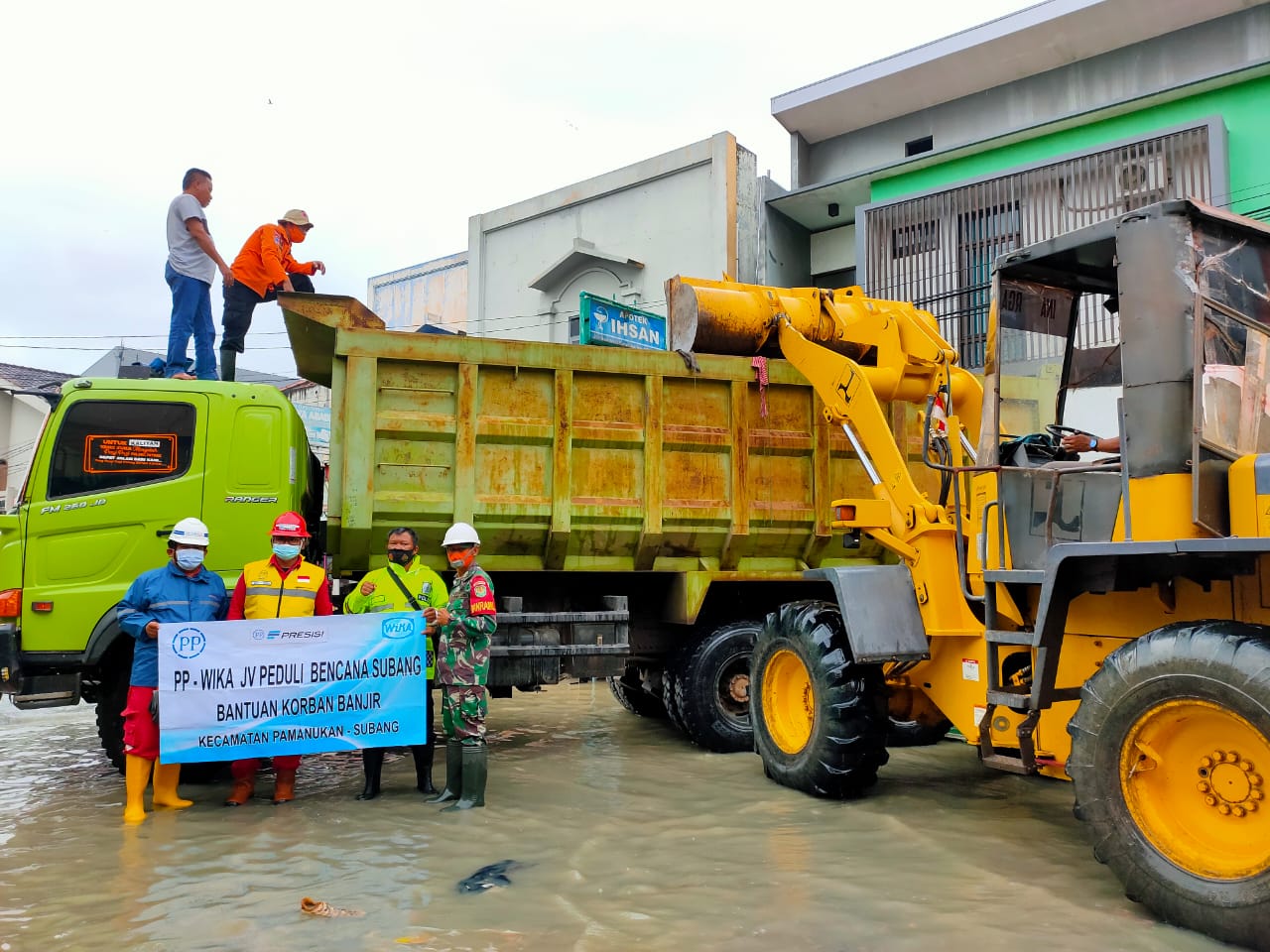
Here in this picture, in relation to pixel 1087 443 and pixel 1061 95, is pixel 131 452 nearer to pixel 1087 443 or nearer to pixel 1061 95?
pixel 1087 443

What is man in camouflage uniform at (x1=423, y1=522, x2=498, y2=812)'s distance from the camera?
5477 mm

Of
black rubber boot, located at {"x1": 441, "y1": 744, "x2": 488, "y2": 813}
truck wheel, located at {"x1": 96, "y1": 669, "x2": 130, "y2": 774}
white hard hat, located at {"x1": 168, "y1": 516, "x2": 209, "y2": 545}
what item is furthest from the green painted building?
truck wheel, located at {"x1": 96, "y1": 669, "x2": 130, "y2": 774}

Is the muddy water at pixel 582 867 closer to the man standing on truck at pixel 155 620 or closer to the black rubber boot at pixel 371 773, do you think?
the black rubber boot at pixel 371 773

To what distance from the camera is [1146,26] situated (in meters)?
12.1

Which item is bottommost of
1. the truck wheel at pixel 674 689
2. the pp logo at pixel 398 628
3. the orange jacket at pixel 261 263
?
the truck wheel at pixel 674 689

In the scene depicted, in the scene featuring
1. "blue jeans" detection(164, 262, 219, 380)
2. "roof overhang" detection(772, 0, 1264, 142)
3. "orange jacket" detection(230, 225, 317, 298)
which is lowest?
"blue jeans" detection(164, 262, 219, 380)

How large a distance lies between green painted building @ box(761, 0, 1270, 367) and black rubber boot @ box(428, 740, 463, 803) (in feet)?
28.1

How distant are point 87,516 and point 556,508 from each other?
294cm

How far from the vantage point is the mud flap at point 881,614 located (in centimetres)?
531

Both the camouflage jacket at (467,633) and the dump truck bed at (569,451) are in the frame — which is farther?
the dump truck bed at (569,451)

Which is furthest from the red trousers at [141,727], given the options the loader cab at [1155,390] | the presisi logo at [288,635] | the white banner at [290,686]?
the loader cab at [1155,390]

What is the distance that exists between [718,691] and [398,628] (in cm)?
261

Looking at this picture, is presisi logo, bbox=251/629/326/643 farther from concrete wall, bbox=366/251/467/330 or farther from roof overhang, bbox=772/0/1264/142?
concrete wall, bbox=366/251/467/330

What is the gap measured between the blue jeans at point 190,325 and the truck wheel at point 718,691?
13.9ft
